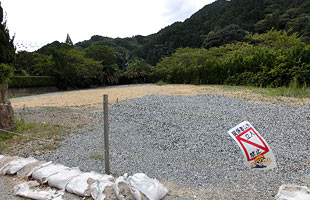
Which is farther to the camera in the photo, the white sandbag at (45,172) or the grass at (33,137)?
the grass at (33,137)

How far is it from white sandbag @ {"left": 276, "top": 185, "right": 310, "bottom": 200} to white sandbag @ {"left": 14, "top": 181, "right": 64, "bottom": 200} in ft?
6.53

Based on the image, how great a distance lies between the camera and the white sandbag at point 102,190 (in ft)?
5.76

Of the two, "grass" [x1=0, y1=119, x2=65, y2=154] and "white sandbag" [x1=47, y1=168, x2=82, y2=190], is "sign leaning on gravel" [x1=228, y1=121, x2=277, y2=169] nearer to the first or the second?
"white sandbag" [x1=47, y1=168, x2=82, y2=190]

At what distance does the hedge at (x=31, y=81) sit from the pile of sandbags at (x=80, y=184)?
15.6 m

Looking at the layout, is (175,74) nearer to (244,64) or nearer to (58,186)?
(244,64)

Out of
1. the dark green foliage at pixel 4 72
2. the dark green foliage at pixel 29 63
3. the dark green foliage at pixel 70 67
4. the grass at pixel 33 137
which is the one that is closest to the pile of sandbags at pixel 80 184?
the grass at pixel 33 137

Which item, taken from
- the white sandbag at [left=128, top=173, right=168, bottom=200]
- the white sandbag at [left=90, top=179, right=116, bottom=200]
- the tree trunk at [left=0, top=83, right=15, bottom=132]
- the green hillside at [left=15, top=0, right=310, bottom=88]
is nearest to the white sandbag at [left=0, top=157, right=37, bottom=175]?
the white sandbag at [left=90, top=179, right=116, bottom=200]

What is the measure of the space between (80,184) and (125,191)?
1.73 feet

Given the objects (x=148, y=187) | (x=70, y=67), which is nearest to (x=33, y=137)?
(x=148, y=187)

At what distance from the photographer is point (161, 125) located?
437cm

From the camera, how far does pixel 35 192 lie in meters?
1.94

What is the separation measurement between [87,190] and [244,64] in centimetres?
1215

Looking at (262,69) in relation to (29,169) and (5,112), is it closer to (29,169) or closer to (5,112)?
(5,112)

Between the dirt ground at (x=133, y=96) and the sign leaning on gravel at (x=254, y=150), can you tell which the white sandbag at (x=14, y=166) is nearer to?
the sign leaning on gravel at (x=254, y=150)
